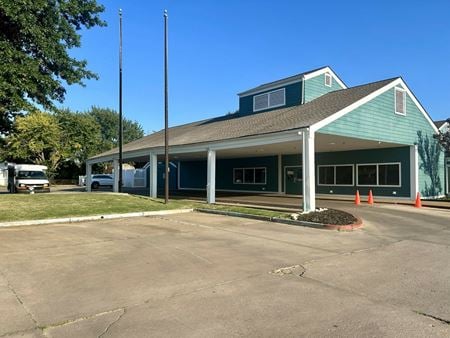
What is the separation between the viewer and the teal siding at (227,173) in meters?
29.3

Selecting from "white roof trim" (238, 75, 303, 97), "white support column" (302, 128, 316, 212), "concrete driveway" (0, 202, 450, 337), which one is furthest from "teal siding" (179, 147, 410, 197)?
"concrete driveway" (0, 202, 450, 337)

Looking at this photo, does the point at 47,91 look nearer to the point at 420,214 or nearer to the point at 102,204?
the point at 102,204

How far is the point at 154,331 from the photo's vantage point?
428 cm

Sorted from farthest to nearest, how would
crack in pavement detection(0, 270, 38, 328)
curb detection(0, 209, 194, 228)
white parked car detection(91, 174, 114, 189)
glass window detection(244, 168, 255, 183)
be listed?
white parked car detection(91, 174, 114, 189) → glass window detection(244, 168, 255, 183) → curb detection(0, 209, 194, 228) → crack in pavement detection(0, 270, 38, 328)

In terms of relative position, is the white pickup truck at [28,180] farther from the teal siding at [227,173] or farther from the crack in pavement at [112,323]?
the crack in pavement at [112,323]

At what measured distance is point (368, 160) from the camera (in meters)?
23.6

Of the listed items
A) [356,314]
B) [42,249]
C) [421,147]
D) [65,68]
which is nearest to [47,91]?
[65,68]

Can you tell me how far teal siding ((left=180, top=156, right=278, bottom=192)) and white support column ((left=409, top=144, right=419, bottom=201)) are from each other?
9.61m

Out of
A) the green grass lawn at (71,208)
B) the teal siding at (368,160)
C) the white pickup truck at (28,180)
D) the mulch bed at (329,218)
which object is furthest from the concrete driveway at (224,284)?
the white pickup truck at (28,180)

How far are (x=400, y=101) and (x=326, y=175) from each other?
679cm

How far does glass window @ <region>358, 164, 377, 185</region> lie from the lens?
23.3 meters

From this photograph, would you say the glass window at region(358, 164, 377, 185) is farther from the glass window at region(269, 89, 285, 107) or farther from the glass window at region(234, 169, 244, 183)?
the glass window at region(234, 169, 244, 183)

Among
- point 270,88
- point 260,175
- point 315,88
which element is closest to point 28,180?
point 260,175

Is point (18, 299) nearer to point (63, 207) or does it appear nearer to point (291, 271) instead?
point (291, 271)
